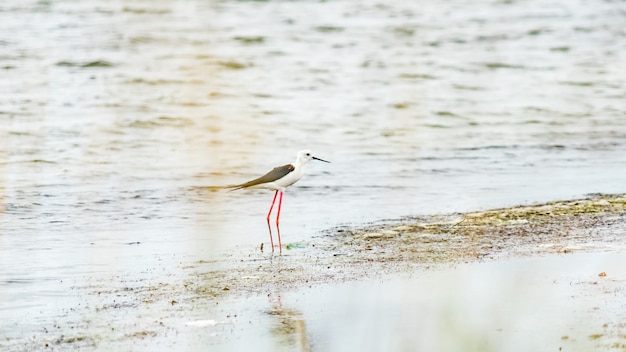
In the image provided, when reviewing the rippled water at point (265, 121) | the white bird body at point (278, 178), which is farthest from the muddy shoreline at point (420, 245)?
the white bird body at point (278, 178)

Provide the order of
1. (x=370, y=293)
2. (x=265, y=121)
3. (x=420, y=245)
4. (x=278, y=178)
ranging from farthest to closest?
(x=265, y=121) < (x=278, y=178) < (x=420, y=245) < (x=370, y=293)

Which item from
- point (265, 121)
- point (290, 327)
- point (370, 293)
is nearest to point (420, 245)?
point (370, 293)

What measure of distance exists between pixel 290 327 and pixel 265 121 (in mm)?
8824

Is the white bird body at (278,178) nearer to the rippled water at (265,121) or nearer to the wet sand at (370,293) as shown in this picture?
the rippled water at (265,121)

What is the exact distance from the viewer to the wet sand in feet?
14.8

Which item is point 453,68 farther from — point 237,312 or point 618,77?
point 237,312

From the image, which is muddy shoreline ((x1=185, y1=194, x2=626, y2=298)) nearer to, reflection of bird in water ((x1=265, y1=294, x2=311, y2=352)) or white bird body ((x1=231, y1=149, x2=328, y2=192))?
reflection of bird in water ((x1=265, y1=294, x2=311, y2=352))

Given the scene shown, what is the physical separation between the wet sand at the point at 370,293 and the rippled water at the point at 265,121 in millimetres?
381

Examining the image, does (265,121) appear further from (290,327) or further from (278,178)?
(290,327)

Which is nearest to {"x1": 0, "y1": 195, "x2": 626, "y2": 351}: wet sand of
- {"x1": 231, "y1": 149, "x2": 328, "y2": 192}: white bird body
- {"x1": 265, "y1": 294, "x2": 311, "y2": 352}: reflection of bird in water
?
{"x1": 265, "y1": 294, "x2": 311, "y2": 352}: reflection of bird in water

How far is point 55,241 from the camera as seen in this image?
753 centimetres

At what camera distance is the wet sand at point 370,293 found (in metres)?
4.52

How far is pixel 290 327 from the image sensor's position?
→ 4.91 meters

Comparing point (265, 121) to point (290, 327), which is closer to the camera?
point (290, 327)
